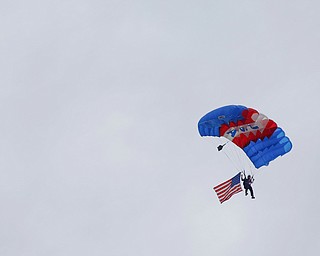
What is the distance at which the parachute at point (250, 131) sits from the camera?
103 m

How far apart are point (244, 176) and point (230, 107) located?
16.0 ft

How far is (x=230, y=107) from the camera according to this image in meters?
103

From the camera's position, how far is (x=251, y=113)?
103 m

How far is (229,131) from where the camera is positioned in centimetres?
10400

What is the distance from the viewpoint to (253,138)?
10400 centimetres

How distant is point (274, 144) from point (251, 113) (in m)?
2.36

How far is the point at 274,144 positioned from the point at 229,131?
9.45ft

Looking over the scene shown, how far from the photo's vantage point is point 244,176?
4136 inches

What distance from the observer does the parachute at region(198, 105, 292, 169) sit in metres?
103

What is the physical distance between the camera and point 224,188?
4203 inches

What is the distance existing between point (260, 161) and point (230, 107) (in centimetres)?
385

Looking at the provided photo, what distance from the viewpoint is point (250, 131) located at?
103938 mm

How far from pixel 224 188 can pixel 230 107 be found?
21.0 feet

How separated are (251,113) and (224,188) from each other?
632 cm
